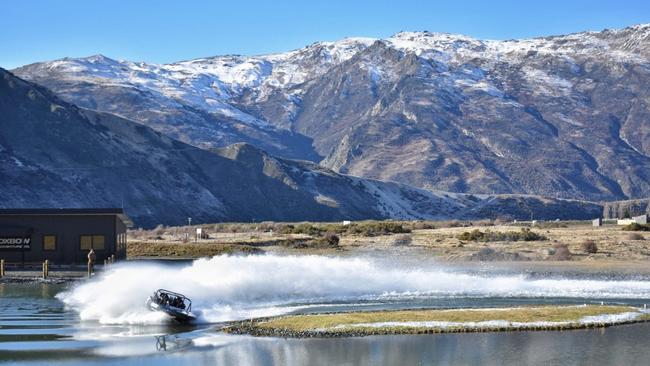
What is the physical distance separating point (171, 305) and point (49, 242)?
39588mm

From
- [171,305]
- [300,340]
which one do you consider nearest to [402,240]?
[171,305]

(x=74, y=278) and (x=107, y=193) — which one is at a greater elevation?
(x=107, y=193)

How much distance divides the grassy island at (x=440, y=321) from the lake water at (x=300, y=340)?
1.17 meters

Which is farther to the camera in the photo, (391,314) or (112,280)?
(112,280)

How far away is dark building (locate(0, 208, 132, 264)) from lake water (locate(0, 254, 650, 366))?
13.5 metres

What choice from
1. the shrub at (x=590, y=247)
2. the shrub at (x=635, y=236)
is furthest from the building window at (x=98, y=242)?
the shrub at (x=635, y=236)

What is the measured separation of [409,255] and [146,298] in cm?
5019

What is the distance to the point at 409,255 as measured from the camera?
102m

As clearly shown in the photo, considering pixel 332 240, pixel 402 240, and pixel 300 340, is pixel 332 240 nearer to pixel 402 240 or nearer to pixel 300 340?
pixel 402 240

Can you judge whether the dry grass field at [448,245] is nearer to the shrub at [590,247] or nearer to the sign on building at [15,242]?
the shrub at [590,247]

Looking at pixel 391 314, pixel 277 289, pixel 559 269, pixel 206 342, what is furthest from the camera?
pixel 559 269

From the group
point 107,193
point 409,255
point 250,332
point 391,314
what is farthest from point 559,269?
point 107,193

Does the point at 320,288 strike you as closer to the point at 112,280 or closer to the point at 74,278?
the point at 112,280

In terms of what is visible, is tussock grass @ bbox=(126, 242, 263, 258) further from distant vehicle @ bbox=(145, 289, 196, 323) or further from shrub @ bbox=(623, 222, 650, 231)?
distant vehicle @ bbox=(145, 289, 196, 323)
